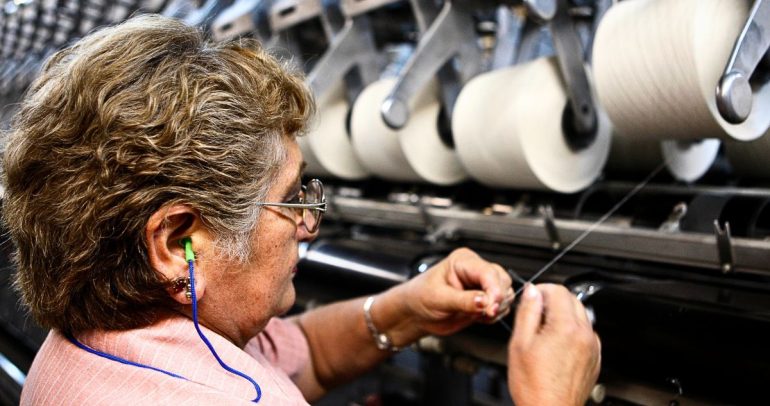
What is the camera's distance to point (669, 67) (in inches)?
39.0

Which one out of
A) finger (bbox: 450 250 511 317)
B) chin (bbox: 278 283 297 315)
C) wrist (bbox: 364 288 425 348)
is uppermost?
chin (bbox: 278 283 297 315)

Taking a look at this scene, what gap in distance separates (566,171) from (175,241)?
72cm

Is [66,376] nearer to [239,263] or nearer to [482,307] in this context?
[239,263]

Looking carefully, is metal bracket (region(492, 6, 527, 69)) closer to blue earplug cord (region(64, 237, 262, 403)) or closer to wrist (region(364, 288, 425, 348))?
wrist (region(364, 288, 425, 348))

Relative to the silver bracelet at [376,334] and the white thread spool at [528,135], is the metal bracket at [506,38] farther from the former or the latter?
the silver bracelet at [376,334]

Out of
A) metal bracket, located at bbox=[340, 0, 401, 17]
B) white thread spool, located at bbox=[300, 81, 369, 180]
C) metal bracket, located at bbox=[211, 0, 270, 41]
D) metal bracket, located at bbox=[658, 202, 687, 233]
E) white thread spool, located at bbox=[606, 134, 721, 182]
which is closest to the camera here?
metal bracket, located at bbox=[658, 202, 687, 233]

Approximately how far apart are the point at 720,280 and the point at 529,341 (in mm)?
329

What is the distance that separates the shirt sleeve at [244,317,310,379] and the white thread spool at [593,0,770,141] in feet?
2.35

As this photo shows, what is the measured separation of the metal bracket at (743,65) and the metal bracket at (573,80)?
38 cm

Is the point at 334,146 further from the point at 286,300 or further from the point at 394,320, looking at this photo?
the point at 286,300

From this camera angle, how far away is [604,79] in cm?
111

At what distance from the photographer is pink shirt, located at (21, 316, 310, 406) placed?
0.84m

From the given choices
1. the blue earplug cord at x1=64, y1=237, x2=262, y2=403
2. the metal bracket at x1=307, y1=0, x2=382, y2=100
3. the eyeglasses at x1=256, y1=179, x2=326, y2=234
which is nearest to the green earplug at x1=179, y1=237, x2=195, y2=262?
the blue earplug cord at x1=64, y1=237, x2=262, y2=403

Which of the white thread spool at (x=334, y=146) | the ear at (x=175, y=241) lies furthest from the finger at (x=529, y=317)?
the white thread spool at (x=334, y=146)
